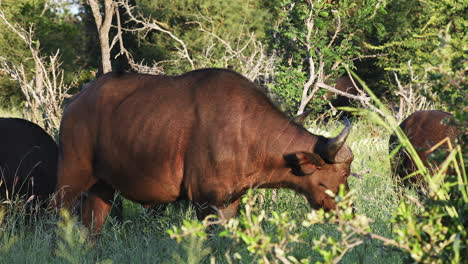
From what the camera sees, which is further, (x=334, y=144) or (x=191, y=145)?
(x=191, y=145)

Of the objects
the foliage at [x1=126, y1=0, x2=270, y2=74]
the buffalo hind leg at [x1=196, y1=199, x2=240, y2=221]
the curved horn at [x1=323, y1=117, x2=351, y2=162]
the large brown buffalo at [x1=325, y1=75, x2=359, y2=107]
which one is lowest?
the large brown buffalo at [x1=325, y1=75, x2=359, y2=107]

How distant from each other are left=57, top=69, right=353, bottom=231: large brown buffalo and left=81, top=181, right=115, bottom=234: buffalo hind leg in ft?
1.28

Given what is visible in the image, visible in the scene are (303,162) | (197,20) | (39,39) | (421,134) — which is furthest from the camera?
(39,39)

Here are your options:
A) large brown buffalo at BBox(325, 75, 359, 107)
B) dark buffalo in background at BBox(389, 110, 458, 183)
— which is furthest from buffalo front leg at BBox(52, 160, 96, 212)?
large brown buffalo at BBox(325, 75, 359, 107)

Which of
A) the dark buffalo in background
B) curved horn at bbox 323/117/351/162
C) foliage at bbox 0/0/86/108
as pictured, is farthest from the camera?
foliage at bbox 0/0/86/108

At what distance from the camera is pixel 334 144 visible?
6012 mm

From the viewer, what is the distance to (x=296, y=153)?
241 inches

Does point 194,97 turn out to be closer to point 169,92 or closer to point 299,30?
point 169,92

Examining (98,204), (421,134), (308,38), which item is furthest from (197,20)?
(98,204)

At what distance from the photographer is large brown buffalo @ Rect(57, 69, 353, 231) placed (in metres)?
6.09

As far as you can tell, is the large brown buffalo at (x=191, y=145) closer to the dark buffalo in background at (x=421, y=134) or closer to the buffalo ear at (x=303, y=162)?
the buffalo ear at (x=303, y=162)

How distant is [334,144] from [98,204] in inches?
103

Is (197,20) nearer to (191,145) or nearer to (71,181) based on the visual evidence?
(71,181)

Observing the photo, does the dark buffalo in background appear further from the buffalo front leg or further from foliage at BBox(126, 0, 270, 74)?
foliage at BBox(126, 0, 270, 74)
